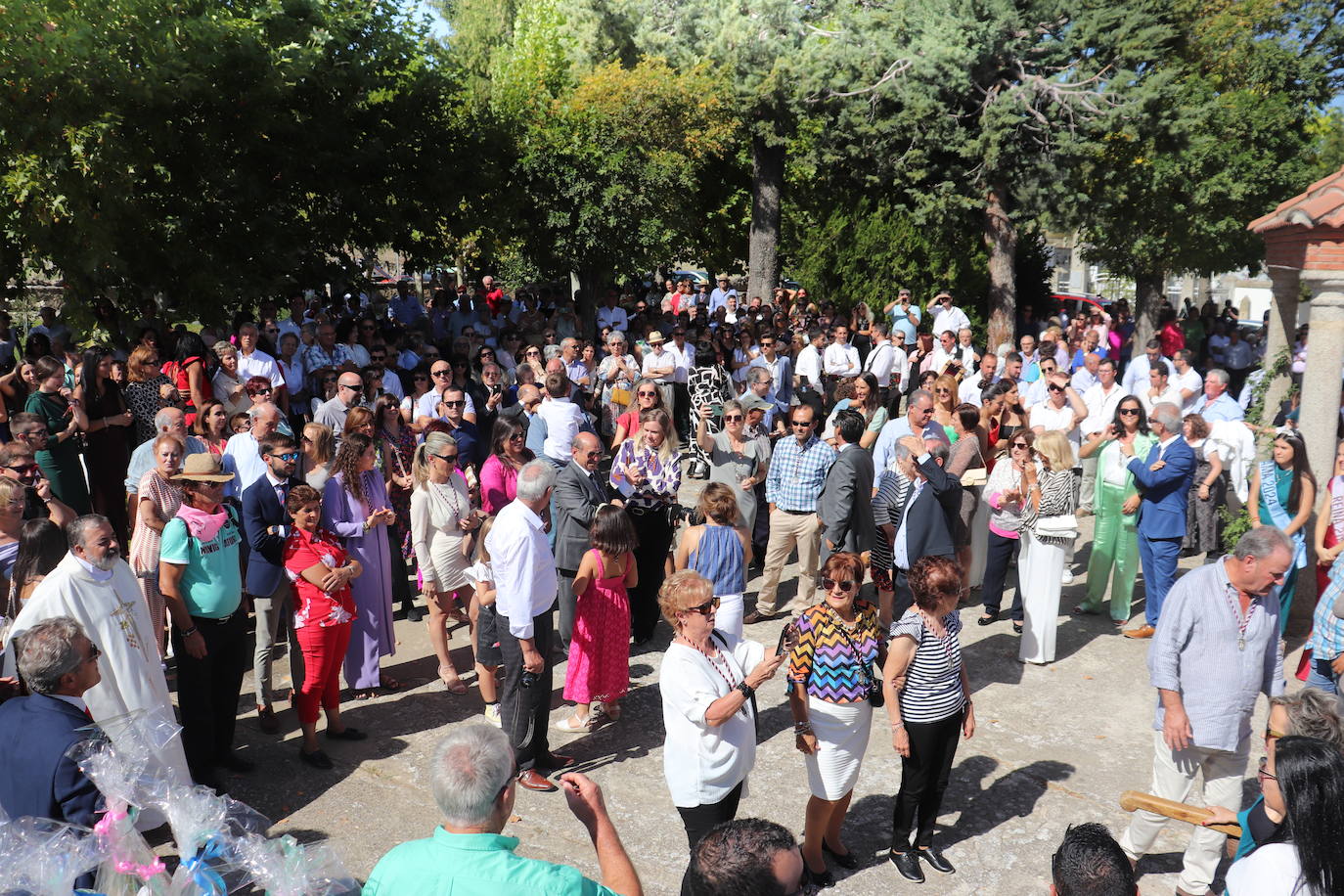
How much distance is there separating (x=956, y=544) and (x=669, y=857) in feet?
13.0

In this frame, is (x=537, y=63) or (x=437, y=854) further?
(x=537, y=63)

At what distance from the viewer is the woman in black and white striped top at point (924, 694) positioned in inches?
191

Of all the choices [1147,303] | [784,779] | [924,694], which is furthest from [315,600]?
[1147,303]

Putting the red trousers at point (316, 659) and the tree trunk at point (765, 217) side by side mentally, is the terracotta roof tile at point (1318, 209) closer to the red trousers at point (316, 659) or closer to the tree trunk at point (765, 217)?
the red trousers at point (316, 659)

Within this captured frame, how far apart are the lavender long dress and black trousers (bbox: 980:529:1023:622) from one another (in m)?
4.39

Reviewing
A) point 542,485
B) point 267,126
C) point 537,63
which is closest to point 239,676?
point 542,485

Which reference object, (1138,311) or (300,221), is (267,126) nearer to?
(300,221)

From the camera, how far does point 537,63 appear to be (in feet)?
91.6

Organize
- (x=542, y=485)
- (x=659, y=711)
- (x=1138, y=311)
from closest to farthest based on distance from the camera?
(x=542, y=485), (x=659, y=711), (x=1138, y=311)

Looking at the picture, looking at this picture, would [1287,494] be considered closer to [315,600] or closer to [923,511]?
[923,511]

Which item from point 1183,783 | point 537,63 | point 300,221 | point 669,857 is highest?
point 537,63

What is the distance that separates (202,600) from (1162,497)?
20.9 ft

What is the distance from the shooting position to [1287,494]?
24.2 feet

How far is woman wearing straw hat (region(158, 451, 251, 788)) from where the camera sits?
17.5 feet
